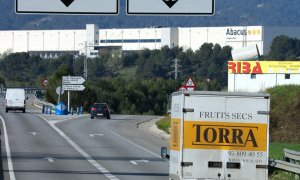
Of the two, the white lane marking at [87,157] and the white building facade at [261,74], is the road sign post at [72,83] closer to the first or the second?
the white building facade at [261,74]

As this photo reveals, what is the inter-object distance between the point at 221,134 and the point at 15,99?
2643 inches

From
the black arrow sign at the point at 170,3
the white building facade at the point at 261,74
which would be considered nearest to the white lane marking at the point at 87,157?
the black arrow sign at the point at 170,3

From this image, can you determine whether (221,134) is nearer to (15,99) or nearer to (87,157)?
(87,157)

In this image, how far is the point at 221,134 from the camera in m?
21.2

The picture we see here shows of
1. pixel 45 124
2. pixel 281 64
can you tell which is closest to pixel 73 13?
pixel 45 124

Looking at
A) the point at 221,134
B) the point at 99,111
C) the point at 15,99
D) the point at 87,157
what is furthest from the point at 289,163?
the point at 15,99

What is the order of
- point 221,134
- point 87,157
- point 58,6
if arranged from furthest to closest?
point 87,157 → point 221,134 → point 58,6

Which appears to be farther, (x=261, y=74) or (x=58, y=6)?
(x=261, y=74)

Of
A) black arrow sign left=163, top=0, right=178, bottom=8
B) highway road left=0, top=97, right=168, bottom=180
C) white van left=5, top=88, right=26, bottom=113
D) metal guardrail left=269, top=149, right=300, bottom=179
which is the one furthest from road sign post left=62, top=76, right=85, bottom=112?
black arrow sign left=163, top=0, right=178, bottom=8

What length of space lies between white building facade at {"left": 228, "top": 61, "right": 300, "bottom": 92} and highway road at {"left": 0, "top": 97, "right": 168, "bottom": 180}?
35807mm

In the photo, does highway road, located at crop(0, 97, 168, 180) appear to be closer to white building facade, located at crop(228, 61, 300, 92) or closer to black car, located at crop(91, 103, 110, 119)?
black car, located at crop(91, 103, 110, 119)

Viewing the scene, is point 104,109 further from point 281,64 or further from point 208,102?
point 208,102

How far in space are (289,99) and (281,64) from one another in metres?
45.8

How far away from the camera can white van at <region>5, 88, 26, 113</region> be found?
282 ft
